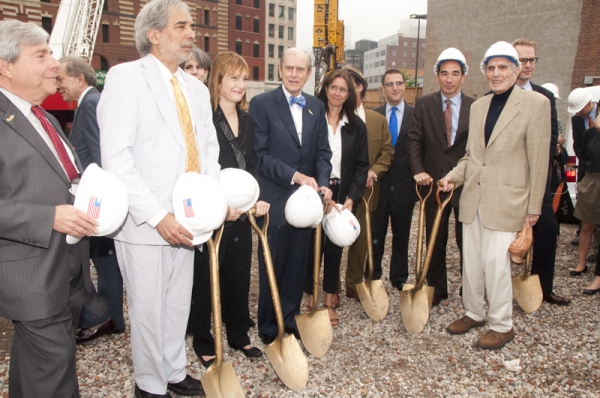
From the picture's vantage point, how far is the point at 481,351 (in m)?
3.63

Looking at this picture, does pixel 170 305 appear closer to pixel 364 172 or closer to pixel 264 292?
pixel 264 292

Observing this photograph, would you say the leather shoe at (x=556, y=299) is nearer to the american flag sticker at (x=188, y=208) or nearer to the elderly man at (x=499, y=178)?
the elderly man at (x=499, y=178)

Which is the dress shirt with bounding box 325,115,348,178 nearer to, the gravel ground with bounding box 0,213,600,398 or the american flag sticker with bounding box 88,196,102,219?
the gravel ground with bounding box 0,213,600,398

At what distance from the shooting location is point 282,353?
3.12m

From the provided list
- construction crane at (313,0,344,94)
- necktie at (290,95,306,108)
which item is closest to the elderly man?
necktie at (290,95,306,108)

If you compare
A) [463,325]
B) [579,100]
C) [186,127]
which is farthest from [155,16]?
[579,100]

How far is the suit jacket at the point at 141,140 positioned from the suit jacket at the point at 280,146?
0.82 m

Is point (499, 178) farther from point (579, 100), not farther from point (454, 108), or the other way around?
point (579, 100)

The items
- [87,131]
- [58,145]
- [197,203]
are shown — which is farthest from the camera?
[87,131]

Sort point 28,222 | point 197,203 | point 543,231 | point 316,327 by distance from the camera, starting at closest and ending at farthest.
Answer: point 28,222 < point 197,203 < point 316,327 < point 543,231

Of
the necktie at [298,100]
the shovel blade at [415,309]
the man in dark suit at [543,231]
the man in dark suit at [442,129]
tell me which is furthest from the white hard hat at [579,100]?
the necktie at [298,100]

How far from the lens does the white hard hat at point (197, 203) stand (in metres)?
2.42

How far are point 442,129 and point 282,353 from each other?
240 cm

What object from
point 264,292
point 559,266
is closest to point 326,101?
point 264,292
